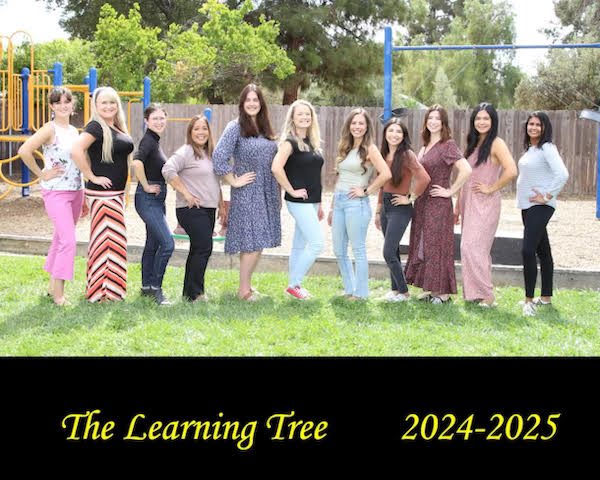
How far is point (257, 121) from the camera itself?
6883mm

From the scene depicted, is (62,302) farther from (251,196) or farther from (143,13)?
(143,13)

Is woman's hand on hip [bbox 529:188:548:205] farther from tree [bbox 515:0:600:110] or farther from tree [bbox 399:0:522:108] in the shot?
tree [bbox 399:0:522:108]

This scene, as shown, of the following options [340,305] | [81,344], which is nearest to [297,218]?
[340,305]

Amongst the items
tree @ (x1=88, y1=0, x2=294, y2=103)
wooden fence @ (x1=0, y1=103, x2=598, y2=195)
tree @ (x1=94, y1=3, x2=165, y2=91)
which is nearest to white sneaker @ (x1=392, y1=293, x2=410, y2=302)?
wooden fence @ (x1=0, y1=103, x2=598, y2=195)

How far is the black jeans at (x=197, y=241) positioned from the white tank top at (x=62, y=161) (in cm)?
89

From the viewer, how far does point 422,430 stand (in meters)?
3.70

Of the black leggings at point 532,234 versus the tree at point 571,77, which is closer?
the black leggings at point 532,234

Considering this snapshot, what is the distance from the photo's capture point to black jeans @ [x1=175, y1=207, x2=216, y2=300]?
6.86m

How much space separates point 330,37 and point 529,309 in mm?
24810

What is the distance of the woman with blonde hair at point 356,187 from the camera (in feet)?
22.4

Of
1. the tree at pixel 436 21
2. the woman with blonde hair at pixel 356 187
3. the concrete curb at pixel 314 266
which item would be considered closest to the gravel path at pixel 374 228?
the concrete curb at pixel 314 266

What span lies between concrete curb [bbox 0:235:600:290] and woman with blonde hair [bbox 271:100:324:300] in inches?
54.2

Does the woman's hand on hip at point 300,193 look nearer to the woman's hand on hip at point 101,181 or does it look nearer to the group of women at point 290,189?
the group of women at point 290,189

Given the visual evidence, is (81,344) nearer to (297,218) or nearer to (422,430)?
(297,218)
